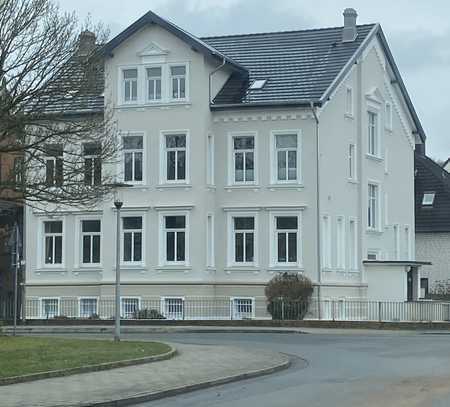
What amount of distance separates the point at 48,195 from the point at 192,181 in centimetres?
1736

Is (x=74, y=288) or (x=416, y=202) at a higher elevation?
(x=416, y=202)

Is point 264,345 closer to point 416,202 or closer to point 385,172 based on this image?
point 385,172

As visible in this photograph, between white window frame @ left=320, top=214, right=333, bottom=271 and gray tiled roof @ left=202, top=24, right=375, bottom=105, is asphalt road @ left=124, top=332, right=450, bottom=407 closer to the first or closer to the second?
white window frame @ left=320, top=214, right=333, bottom=271

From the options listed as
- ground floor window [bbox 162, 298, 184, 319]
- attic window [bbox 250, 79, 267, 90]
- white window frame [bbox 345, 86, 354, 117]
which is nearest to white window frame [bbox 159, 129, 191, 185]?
attic window [bbox 250, 79, 267, 90]

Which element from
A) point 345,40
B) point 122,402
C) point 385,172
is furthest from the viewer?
point 385,172

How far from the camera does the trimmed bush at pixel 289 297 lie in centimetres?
4238

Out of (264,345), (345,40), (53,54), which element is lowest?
(264,345)

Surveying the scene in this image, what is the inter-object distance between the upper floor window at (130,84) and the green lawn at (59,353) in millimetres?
20424

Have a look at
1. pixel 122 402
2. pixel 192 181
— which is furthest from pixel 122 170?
pixel 122 402

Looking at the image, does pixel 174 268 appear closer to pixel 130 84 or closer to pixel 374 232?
pixel 130 84

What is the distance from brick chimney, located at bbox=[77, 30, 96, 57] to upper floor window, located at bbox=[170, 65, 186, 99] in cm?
1662

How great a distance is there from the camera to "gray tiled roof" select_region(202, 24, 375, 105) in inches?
1766

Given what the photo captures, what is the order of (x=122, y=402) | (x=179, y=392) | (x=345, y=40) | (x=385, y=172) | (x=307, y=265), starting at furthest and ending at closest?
1. (x=385, y=172)
2. (x=345, y=40)
3. (x=307, y=265)
4. (x=179, y=392)
5. (x=122, y=402)

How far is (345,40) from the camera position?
157 feet
